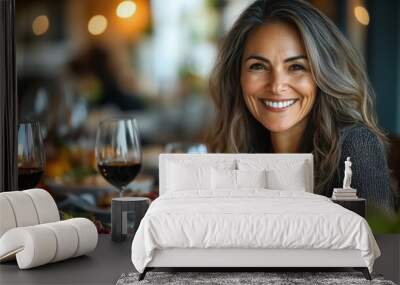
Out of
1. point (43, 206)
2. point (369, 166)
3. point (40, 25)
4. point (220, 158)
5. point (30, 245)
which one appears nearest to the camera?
point (30, 245)

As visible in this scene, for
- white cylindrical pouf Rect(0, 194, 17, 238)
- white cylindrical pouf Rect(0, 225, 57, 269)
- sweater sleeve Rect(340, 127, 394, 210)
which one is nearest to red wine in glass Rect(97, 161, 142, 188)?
white cylindrical pouf Rect(0, 194, 17, 238)

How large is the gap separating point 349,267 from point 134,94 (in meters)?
2.68

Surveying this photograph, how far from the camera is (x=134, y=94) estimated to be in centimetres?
696

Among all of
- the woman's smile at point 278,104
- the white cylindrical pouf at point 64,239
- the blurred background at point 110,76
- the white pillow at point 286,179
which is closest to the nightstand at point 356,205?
the white pillow at point 286,179

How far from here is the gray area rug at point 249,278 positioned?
472 centimetres

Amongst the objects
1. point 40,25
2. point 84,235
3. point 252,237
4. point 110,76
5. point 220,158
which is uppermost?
point 40,25

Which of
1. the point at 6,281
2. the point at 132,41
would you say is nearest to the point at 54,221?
the point at 6,281

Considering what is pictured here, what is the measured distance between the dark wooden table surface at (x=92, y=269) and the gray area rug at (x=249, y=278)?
17 cm

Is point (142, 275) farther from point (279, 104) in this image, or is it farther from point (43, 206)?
point (279, 104)

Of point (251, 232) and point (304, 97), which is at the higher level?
point (304, 97)

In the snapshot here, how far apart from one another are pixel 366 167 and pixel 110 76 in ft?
7.88

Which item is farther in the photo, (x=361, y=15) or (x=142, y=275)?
A: (x=361, y=15)

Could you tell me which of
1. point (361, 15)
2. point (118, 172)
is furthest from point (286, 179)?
point (361, 15)

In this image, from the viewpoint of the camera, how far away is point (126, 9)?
22.6 ft
